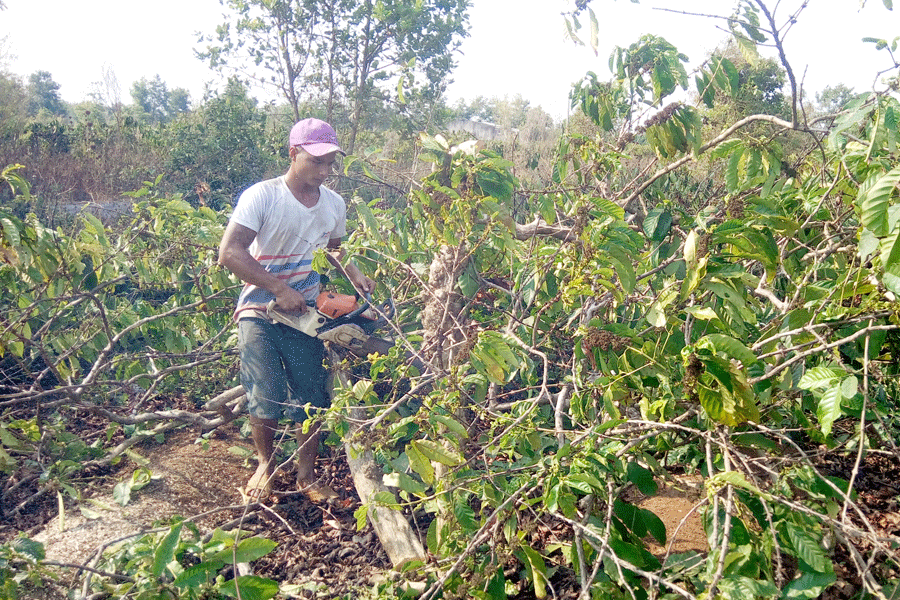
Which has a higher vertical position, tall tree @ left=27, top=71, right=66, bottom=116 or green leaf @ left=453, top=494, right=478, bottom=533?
tall tree @ left=27, top=71, right=66, bottom=116

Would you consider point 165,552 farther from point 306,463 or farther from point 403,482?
point 306,463

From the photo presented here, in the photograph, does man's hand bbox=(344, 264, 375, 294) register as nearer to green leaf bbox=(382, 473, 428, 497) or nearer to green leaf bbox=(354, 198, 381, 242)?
green leaf bbox=(354, 198, 381, 242)

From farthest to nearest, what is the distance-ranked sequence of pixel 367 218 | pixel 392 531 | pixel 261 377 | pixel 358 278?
pixel 358 278 < pixel 261 377 < pixel 367 218 < pixel 392 531

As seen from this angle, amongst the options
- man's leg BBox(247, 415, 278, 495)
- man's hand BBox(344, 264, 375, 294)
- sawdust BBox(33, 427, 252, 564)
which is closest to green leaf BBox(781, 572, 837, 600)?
sawdust BBox(33, 427, 252, 564)

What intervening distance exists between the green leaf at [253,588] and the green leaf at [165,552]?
179 mm

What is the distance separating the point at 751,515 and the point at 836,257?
3.78 feet

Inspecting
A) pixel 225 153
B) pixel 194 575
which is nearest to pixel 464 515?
pixel 194 575

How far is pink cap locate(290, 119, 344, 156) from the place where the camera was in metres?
3.04

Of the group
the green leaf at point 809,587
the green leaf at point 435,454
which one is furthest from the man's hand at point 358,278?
the green leaf at point 809,587

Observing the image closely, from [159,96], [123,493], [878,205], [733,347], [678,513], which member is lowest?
[678,513]

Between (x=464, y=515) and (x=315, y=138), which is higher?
(x=315, y=138)

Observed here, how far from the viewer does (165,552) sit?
68.8 inches

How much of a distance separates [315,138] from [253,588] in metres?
2.14

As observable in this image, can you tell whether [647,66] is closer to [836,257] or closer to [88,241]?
[836,257]
